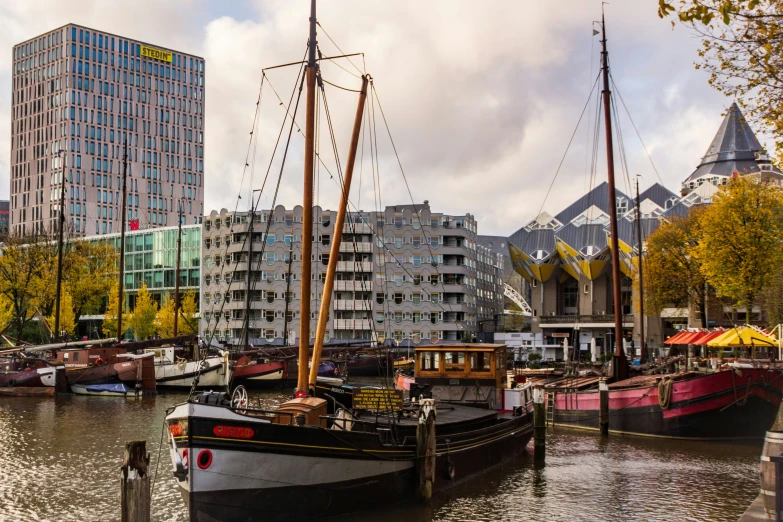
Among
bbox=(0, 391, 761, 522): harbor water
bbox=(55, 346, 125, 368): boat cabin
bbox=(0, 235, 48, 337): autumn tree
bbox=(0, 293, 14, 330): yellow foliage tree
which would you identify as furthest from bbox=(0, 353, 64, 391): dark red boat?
bbox=(0, 293, 14, 330): yellow foliage tree

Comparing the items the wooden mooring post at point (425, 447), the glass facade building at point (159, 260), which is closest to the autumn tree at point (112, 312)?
the glass facade building at point (159, 260)

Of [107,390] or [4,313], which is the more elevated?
[4,313]

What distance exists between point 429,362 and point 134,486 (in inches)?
666

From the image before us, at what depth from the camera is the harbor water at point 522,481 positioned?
74.9ft

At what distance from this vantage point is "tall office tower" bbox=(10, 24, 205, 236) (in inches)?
7057

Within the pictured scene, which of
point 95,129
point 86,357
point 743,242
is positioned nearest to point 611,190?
point 743,242

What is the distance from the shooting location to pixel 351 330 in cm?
11619

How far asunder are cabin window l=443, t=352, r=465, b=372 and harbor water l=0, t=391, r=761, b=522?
4209 millimetres

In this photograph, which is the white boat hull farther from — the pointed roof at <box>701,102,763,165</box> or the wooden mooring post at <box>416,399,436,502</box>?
the pointed roof at <box>701,102,763,165</box>

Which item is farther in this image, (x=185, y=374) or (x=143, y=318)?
(x=143, y=318)

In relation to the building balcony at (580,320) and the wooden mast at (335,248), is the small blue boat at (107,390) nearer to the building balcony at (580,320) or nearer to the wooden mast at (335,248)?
the wooden mast at (335,248)

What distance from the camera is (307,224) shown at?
23.9 m

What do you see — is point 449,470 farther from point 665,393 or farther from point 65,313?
point 65,313

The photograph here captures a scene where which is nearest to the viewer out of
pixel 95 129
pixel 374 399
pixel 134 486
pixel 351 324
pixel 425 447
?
pixel 134 486
